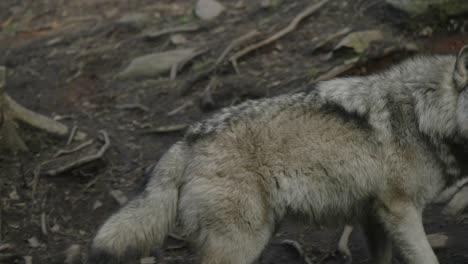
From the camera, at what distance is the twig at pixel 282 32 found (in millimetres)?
10602

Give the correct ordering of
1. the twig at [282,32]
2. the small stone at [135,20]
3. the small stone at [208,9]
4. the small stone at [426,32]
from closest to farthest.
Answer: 1. the small stone at [426,32]
2. the twig at [282,32]
3. the small stone at [208,9]
4. the small stone at [135,20]

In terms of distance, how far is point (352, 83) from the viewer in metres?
5.82

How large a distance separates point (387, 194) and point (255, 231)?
3.46 ft

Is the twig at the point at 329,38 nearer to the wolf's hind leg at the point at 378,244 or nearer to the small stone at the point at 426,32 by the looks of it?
the small stone at the point at 426,32

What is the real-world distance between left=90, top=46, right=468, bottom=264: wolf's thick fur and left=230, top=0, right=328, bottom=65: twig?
4966 mm

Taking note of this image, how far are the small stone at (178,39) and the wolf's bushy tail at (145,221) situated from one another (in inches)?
262

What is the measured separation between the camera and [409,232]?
5359 mm

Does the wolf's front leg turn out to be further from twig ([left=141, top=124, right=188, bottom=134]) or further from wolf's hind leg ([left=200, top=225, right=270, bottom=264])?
twig ([left=141, top=124, right=188, bottom=134])

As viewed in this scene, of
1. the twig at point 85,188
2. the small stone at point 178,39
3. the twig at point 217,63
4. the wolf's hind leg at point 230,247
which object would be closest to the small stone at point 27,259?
the twig at point 85,188

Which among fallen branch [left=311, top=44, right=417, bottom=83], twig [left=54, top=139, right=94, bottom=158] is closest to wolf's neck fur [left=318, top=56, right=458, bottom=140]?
fallen branch [left=311, top=44, right=417, bottom=83]

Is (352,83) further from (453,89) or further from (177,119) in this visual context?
(177,119)

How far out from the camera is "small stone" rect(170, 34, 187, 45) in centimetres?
1197

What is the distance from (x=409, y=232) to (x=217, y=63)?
560cm

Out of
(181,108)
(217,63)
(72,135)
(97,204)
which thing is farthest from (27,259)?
(217,63)
